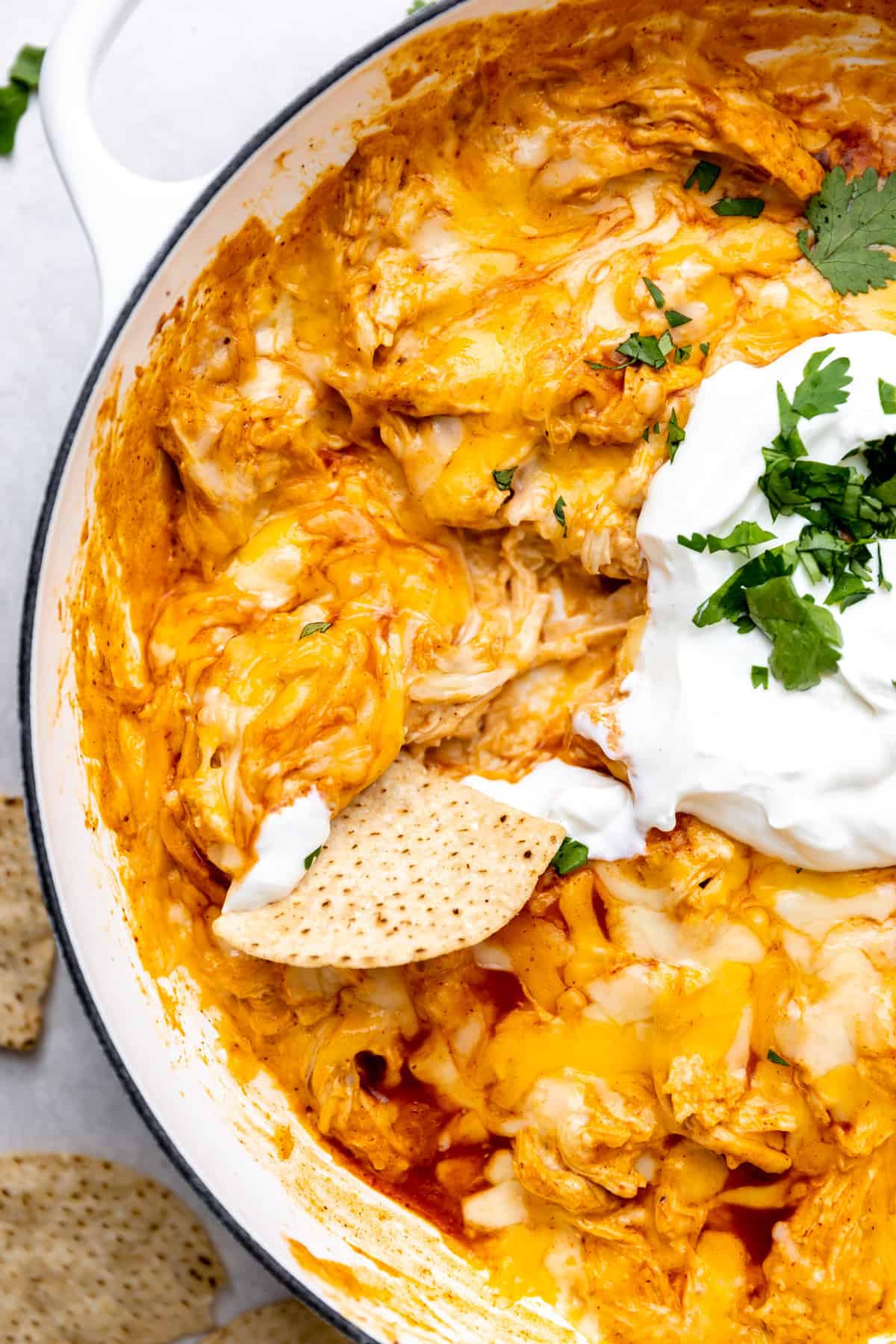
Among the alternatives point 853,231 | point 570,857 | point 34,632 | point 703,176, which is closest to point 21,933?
point 34,632

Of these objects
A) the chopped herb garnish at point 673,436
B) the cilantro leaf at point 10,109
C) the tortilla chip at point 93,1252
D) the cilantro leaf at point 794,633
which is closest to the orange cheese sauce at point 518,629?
the chopped herb garnish at point 673,436

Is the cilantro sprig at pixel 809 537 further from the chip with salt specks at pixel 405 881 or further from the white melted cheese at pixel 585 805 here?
the chip with salt specks at pixel 405 881

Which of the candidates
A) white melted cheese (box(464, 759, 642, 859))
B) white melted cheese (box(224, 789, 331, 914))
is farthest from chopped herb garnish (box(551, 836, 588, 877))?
white melted cheese (box(224, 789, 331, 914))

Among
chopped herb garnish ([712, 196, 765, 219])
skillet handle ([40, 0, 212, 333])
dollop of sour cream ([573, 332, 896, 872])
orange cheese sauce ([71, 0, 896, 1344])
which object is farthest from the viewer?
chopped herb garnish ([712, 196, 765, 219])

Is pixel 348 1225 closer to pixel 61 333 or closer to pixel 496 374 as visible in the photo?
pixel 496 374

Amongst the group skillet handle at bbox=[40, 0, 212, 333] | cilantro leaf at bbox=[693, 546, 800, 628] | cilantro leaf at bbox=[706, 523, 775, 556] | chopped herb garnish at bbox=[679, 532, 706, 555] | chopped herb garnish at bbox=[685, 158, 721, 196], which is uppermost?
skillet handle at bbox=[40, 0, 212, 333]

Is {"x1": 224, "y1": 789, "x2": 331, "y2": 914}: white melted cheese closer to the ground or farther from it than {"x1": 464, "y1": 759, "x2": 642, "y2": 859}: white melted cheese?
farther from it

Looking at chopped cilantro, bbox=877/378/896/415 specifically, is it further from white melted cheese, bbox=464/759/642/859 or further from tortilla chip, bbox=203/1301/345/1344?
tortilla chip, bbox=203/1301/345/1344

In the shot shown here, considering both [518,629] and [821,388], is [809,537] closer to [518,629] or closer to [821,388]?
[821,388]
